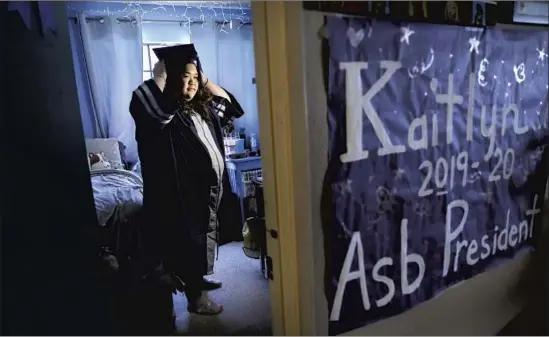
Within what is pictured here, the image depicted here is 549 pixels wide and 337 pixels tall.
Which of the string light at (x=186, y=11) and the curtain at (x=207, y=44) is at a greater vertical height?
the string light at (x=186, y=11)

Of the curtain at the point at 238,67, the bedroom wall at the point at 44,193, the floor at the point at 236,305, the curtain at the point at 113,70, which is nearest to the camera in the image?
the bedroom wall at the point at 44,193

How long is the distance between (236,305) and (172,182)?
864 mm

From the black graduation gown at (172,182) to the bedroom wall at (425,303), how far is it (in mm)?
1267

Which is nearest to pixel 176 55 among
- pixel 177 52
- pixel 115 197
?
pixel 177 52

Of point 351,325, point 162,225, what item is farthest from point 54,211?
point 162,225

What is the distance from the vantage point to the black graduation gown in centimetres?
239

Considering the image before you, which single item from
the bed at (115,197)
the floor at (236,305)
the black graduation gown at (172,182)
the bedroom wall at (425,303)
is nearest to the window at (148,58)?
the bed at (115,197)

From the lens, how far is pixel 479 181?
1798 millimetres

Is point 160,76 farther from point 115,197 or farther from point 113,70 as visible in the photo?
point 113,70

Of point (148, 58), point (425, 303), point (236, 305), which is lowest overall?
point (236, 305)

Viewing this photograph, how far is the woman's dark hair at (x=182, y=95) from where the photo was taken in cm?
242

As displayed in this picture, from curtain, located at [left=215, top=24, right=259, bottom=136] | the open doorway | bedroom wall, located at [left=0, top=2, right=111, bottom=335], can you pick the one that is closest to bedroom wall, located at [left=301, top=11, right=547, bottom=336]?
bedroom wall, located at [left=0, top=2, right=111, bottom=335]

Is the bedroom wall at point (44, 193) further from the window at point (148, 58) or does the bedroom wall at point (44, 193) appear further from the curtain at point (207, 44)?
the window at point (148, 58)

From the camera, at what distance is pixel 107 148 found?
3803 mm
